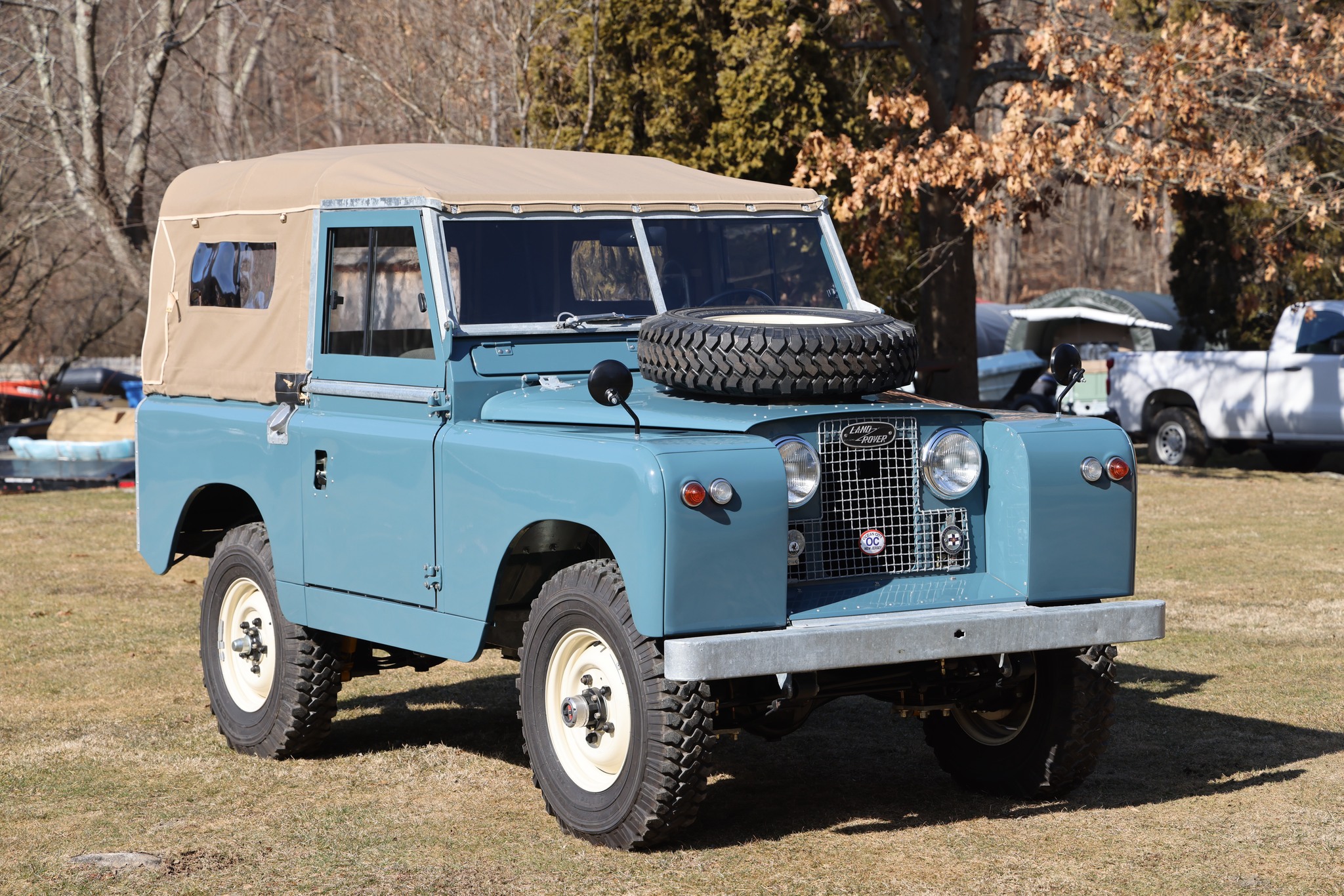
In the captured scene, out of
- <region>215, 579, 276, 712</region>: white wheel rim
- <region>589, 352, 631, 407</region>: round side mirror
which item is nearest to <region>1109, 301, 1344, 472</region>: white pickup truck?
<region>215, 579, 276, 712</region>: white wheel rim

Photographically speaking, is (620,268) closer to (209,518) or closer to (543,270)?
(543,270)

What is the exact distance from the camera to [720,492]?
17.1ft

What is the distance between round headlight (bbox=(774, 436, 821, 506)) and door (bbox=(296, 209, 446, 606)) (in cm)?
144

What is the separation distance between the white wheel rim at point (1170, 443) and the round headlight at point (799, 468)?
15.9 meters

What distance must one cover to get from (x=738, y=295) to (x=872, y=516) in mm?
1547

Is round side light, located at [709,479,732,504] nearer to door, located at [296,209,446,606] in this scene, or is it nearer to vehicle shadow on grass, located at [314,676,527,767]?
door, located at [296,209,446,606]

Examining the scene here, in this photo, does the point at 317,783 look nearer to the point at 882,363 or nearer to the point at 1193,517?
the point at 882,363

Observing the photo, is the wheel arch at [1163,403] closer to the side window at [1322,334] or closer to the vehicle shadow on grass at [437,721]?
the side window at [1322,334]

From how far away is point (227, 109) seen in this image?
35781 mm

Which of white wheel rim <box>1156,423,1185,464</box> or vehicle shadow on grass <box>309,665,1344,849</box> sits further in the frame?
white wheel rim <box>1156,423,1185,464</box>

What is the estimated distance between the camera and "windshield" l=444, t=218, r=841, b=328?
6.60 meters

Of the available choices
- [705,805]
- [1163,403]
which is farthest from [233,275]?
[1163,403]

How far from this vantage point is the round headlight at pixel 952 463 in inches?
232

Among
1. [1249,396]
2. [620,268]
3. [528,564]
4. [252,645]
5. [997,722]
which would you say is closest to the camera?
[528,564]
